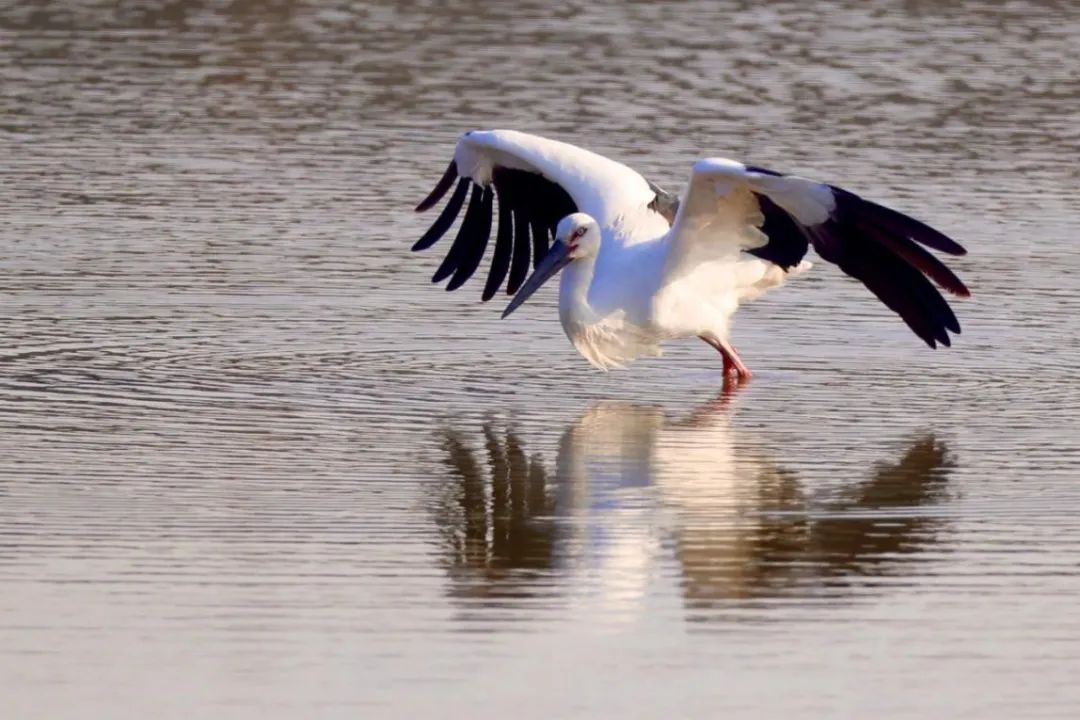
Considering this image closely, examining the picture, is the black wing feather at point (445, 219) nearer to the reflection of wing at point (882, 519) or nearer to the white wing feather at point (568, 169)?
the white wing feather at point (568, 169)

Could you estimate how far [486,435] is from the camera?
10.7 m

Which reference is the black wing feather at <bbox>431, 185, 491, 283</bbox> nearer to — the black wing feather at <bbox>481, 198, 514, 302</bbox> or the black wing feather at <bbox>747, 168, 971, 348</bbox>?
the black wing feather at <bbox>481, 198, 514, 302</bbox>

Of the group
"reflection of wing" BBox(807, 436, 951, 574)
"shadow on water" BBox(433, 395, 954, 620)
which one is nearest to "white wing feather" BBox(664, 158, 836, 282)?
"shadow on water" BBox(433, 395, 954, 620)

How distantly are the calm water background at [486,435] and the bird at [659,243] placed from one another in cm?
28

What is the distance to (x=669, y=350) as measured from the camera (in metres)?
13.5

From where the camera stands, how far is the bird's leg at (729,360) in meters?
12.0

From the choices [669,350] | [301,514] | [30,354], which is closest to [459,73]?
[669,350]

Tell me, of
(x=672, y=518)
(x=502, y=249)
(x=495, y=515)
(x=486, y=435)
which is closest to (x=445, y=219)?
(x=502, y=249)

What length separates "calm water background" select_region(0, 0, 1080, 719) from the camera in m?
7.47

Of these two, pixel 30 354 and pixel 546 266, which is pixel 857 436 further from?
pixel 30 354

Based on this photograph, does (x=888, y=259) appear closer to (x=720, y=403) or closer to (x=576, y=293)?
(x=720, y=403)

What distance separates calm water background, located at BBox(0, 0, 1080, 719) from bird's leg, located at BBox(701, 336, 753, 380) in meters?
0.12

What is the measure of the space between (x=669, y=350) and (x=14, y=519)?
514 cm

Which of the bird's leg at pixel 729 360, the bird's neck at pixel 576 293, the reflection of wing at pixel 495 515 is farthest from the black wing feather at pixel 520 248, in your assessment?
the reflection of wing at pixel 495 515
